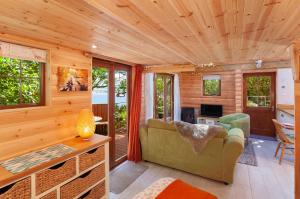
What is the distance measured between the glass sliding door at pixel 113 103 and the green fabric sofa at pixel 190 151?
477mm

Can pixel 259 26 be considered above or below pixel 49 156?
above

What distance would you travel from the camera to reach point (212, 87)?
21.1 ft

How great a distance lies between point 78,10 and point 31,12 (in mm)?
350

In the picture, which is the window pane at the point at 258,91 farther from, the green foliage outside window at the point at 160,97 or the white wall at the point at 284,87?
the green foliage outside window at the point at 160,97

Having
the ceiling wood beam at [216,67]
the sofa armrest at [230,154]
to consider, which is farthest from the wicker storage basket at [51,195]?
the ceiling wood beam at [216,67]

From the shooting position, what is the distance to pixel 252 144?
4.84m

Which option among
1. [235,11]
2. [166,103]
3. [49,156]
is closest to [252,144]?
[166,103]

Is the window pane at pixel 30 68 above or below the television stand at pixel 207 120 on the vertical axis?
above

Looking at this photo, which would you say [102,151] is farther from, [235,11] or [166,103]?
[166,103]

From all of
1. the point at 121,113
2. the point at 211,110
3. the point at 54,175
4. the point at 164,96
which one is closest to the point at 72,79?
the point at 54,175

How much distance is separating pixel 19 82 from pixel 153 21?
162cm

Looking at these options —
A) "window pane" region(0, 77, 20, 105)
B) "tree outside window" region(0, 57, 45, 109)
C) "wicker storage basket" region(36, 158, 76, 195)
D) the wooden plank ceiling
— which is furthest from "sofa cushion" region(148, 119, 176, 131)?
"window pane" region(0, 77, 20, 105)

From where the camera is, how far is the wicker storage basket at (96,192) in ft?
6.62

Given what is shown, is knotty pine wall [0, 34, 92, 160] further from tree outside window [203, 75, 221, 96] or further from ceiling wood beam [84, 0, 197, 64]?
tree outside window [203, 75, 221, 96]
